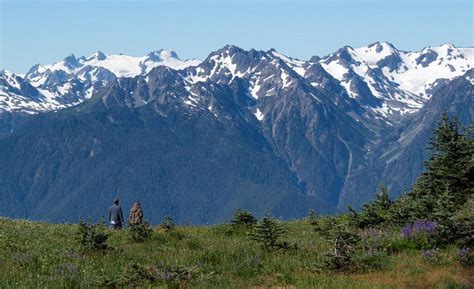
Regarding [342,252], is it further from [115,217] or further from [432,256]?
[115,217]

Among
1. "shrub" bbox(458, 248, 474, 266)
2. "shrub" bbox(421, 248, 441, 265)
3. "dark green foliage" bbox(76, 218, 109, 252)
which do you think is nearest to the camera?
"shrub" bbox(458, 248, 474, 266)

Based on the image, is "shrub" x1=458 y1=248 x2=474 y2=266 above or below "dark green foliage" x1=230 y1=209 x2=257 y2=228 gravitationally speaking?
below

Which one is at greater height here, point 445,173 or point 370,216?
point 445,173

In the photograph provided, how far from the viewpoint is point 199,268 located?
17.6m

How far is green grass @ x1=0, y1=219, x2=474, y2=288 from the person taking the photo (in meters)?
16.1

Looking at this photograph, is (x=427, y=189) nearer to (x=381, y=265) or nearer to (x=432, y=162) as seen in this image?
(x=432, y=162)

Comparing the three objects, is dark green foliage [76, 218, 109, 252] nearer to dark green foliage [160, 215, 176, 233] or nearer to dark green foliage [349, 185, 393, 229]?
dark green foliage [160, 215, 176, 233]

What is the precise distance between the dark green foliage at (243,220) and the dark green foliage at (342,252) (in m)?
10.0

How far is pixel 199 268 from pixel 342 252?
4193 millimetres

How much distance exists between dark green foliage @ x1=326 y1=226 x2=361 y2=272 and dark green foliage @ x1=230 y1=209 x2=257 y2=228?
394 inches

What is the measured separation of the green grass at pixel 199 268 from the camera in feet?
52.9

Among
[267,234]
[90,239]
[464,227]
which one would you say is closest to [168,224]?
[90,239]

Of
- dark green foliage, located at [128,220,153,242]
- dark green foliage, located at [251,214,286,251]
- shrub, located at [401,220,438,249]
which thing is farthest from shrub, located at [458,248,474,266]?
dark green foliage, located at [128,220,153,242]

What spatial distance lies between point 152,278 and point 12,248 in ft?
22.9
